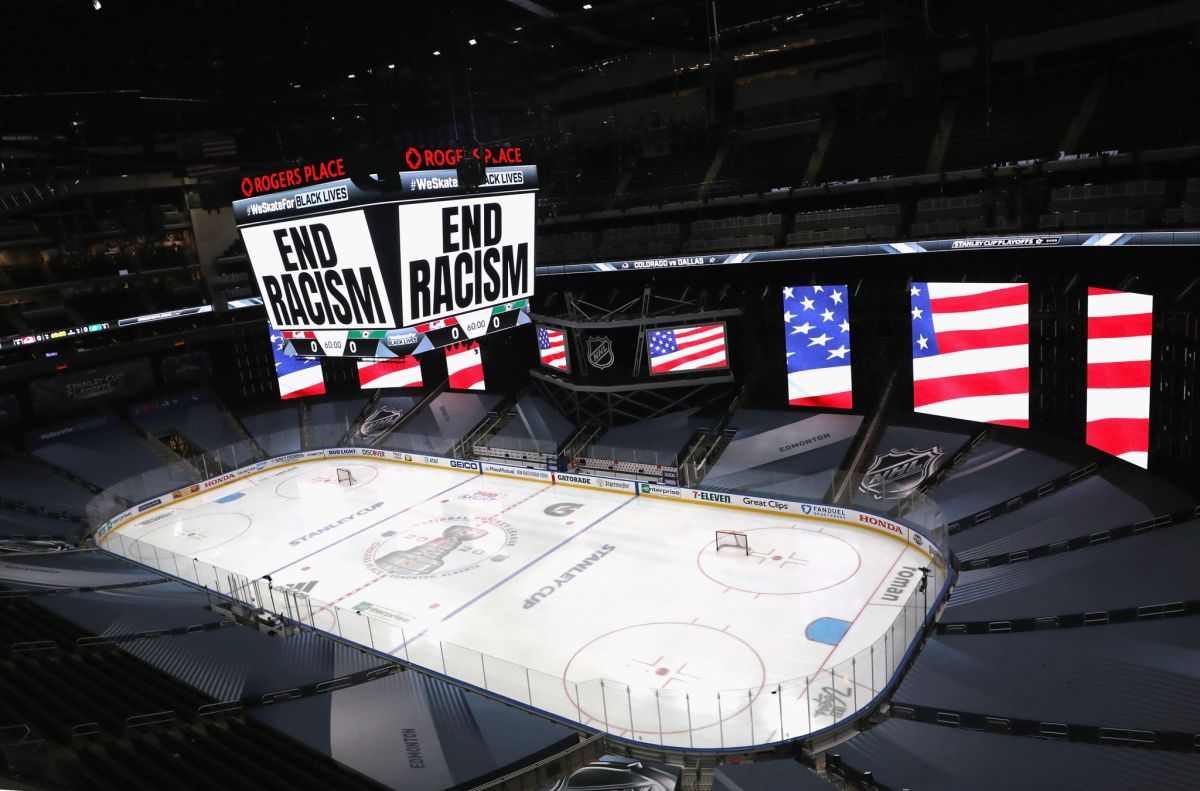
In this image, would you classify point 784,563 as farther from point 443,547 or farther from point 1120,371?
point 443,547

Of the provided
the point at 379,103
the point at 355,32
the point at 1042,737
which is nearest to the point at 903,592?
the point at 1042,737

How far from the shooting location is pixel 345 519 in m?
20.9

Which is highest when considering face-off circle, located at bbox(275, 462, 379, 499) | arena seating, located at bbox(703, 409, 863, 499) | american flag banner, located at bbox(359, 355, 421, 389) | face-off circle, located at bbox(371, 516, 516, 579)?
american flag banner, located at bbox(359, 355, 421, 389)

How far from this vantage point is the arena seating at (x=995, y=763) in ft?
25.6

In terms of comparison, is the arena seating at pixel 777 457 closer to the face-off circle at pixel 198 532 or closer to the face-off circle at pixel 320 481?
the face-off circle at pixel 320 481

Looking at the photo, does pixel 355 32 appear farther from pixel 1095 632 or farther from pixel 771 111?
pixel 1095 632

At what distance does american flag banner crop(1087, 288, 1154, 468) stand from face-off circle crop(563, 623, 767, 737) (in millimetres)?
8404

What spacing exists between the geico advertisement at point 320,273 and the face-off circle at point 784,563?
8.74 m

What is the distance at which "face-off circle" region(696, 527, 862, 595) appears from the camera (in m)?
14.9

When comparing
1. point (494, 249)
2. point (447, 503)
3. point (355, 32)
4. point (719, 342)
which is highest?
point (355, 32)

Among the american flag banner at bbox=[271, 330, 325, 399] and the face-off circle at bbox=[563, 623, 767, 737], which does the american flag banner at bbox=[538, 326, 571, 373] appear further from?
the face-off circle at bbox=[563, 623, 767, 737]

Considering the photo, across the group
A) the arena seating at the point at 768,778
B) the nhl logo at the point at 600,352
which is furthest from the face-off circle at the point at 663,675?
the nhl logo at the point at 600,352

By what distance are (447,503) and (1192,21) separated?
2015 centimetres

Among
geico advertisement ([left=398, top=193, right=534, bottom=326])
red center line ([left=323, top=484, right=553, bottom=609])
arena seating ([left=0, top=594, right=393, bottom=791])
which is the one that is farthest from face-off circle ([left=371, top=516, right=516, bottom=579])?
geico advertisement ([left=398, top=193, right=534, bottom=326])
